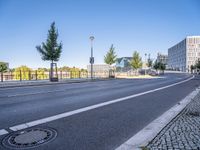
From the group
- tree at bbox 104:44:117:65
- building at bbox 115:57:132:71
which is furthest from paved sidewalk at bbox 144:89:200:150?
building at bbox 115:57:132:71

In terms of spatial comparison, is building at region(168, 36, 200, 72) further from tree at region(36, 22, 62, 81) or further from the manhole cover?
the manhole cover

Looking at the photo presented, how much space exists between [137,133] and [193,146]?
1.35 metres

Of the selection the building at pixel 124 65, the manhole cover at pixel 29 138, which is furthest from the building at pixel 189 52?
the manhole cover at pixel 29 138

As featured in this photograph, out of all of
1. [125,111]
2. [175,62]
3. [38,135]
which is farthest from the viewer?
[175,62]

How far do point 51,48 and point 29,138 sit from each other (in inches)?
919

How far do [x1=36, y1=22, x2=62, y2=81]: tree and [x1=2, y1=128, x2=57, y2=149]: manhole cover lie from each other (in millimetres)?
22419

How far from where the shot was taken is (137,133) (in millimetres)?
4828

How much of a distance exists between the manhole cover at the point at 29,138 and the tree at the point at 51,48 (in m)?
22.4

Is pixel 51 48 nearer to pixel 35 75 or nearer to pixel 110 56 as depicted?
pixel 35 75

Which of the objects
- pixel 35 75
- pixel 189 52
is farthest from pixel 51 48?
pixel 189 52

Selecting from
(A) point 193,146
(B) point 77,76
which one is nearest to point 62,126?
(A) point 193,146

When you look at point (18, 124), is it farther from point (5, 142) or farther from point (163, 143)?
point (163, 143)

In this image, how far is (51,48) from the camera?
26.7 metres

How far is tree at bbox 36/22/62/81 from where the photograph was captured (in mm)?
26672
